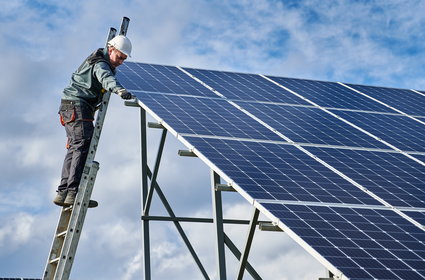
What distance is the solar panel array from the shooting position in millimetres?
10961

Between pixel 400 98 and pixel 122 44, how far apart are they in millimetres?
11028

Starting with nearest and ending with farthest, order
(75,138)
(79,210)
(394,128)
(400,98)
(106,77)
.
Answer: (79,210)
(106,77)
(75,138)
(394,128)
(400,98)

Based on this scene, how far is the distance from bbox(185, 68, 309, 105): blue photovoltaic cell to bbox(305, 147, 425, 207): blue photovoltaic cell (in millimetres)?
3812

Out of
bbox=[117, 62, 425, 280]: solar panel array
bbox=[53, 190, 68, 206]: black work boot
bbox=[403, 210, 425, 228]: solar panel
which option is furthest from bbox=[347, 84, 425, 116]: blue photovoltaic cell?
bbox=[53, 190, 68, 206]: black work boot

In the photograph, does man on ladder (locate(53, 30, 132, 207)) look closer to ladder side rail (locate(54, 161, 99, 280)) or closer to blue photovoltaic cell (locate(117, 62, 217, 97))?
ladder side rail (locate(54, 161, 99, 280))

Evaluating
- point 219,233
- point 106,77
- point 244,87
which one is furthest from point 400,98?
point 106,77

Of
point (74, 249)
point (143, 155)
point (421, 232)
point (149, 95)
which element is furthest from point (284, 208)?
point (143, 155)

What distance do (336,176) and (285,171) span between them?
3.07 ft

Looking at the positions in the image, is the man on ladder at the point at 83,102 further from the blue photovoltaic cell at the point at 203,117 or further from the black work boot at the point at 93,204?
the blue photovoltaic cell at the point at 203,117

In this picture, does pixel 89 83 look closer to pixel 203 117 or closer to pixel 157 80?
pixel 203 117

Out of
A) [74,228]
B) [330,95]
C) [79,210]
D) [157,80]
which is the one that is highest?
[330,95]

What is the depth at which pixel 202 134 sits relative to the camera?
14.5 m

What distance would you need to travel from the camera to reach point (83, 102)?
13.2 metres

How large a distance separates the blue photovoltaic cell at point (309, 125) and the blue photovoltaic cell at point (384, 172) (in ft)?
1.90
